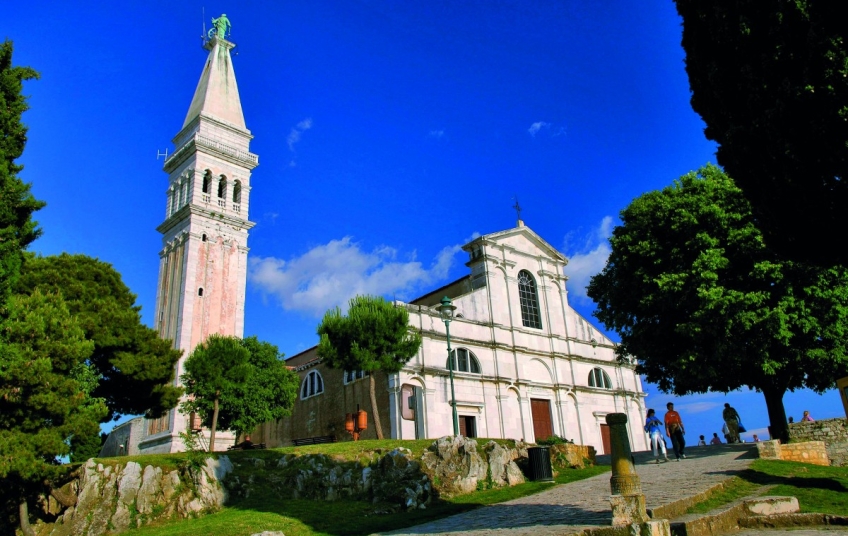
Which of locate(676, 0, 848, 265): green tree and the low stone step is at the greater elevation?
locate(676, 0, 848, 265): green tree

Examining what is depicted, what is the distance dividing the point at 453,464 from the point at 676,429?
7.54 m

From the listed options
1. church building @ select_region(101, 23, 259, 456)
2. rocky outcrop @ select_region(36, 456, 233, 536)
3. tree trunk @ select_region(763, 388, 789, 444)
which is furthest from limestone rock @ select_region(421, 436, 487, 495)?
church building @ select_region(101, 23, 259, 456)

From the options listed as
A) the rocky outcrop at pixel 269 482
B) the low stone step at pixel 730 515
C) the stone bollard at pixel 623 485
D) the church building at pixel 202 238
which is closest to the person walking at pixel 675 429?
the rocky outcrop at pixel 269 482

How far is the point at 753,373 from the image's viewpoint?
828 inches

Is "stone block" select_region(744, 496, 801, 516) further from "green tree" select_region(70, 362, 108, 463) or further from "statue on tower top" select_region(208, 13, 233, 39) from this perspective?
"statue on tower top" select_region(208, 13, 233, 39)

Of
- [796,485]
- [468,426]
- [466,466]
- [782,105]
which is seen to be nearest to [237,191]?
[468,426]

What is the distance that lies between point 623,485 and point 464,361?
75.7 feet

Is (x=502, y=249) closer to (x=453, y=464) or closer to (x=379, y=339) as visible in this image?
(x=379, y=339)

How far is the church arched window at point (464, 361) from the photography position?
3225 cm

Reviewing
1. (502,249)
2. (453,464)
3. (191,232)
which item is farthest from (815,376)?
(191,232)

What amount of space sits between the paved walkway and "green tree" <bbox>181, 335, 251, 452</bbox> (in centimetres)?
1673

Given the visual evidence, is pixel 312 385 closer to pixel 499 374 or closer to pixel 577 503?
pixel 499 374

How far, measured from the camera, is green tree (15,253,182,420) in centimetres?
2294

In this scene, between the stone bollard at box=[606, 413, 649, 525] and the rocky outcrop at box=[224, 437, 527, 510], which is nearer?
the stone bollard at box=[606, 413, 649, 525]
